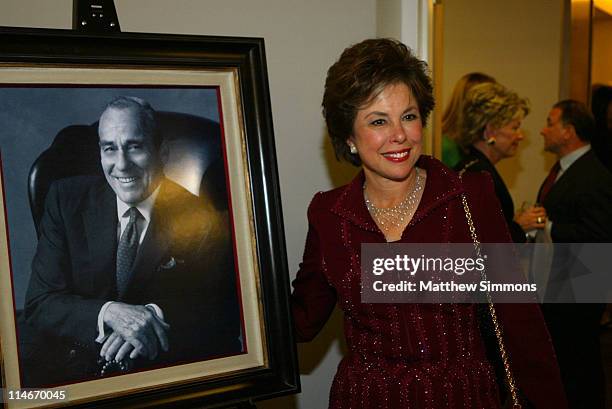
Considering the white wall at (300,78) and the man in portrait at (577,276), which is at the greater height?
the white wall at (300,78)

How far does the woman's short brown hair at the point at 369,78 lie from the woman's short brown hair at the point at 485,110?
1513 mm

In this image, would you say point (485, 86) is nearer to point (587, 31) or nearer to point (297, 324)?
point (297, 324)

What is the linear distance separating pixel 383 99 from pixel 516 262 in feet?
1.68

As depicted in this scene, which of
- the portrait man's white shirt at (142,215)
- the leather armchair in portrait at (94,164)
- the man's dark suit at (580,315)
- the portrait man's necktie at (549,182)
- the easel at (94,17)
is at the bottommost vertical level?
the man's dark suit at (580,315)

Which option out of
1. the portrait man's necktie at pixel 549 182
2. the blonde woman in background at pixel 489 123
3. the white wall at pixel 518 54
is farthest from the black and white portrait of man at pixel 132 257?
the white wall at pixel 518 54

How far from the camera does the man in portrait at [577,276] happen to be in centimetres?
304

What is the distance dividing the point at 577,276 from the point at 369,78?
6.94ft

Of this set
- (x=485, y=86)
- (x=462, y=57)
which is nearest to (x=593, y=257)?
(x=485, y=86)

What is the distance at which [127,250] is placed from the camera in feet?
4.39

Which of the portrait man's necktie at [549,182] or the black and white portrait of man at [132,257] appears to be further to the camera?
the portrait man's necktie at [549,182]

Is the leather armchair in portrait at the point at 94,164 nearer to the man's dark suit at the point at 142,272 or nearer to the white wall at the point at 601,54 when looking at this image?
the man's dark suit at the point at 142,272

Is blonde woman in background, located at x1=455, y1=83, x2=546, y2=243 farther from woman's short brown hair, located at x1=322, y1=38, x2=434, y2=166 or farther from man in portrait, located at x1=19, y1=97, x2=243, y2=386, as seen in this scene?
man in portrait, located at x1=19, y1=97, x2=243, y2=386

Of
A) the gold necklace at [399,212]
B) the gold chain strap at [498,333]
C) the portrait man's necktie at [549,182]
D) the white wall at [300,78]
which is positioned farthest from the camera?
the portrait man's necktie at [549,182]

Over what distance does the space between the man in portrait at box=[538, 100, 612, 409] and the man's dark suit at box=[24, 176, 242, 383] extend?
2.21m
